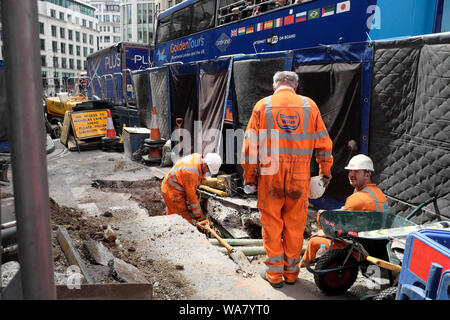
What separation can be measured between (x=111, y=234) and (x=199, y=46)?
792 cm

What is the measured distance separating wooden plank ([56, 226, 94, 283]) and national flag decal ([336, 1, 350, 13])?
5.30 meters

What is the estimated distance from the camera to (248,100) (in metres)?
6.10

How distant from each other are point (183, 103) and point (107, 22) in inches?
4055

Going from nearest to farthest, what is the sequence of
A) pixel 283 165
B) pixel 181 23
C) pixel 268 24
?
pixel 283 165 < pixel 268 24 < pixel 181 23

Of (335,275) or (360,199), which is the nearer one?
(335,275)

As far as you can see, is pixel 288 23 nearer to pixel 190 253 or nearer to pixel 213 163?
pixel 213 163

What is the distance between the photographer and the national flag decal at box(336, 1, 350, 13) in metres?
5.64

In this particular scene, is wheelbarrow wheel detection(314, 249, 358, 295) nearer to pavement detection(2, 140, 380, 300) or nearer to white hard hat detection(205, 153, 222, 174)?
pavement detection(2, 140, 380, 300)

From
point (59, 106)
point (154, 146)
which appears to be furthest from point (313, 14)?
point (59, 106)

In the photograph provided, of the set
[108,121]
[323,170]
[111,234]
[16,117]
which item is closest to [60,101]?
[108,121]

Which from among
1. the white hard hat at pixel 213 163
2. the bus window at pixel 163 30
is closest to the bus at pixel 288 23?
the bus window at pixel 163 30

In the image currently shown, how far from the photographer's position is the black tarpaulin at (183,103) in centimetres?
858

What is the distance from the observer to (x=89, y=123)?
37.5ft
